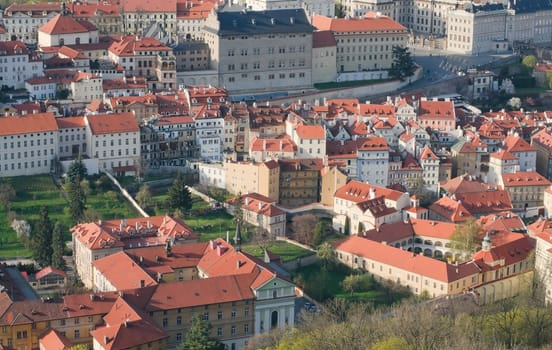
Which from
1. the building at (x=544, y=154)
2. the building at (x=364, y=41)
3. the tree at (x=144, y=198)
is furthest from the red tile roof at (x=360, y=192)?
the building at (x=364, y=41)

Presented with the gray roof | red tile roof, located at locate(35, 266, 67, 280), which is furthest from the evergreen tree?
the gray roof

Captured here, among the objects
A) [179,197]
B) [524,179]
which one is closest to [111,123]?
[179,197]

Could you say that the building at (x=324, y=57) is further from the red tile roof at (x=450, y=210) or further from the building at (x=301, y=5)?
the red tile roof at (x=450, y=210)

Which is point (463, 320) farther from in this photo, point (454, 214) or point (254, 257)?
point (454, 214)

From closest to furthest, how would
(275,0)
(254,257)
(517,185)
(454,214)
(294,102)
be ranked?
(254,257)
(454,214)
(517,185)
(294,102)
(275,0)

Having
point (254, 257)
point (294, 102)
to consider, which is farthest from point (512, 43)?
point (254, 257)

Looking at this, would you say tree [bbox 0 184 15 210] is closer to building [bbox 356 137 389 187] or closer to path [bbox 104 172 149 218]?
path [bbox 104 172 149 218]
